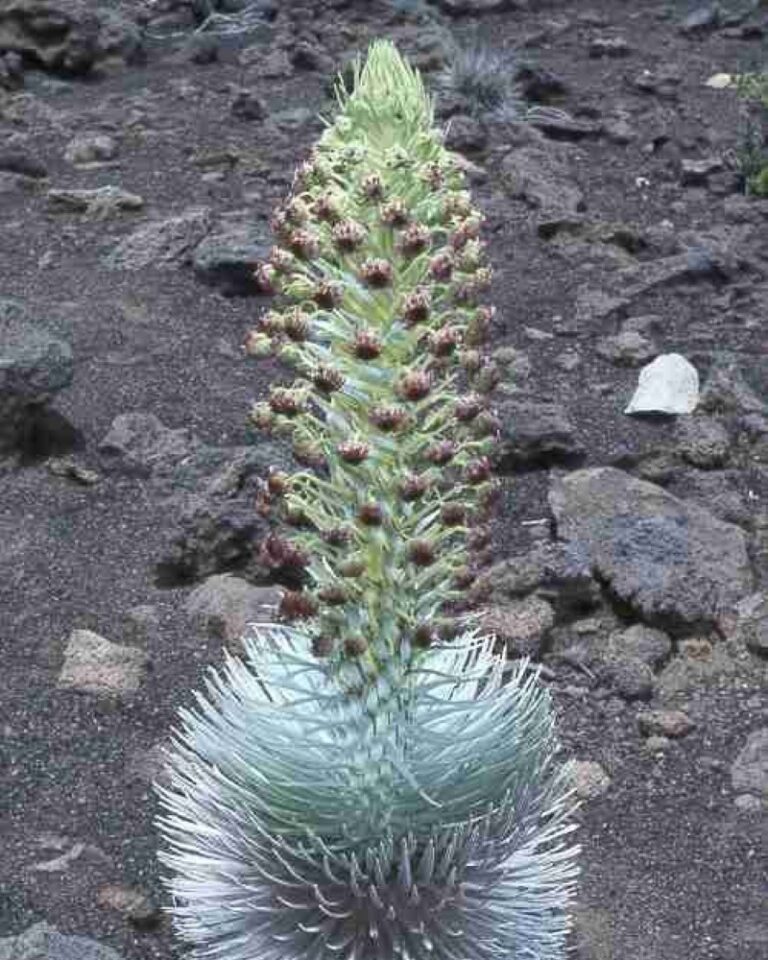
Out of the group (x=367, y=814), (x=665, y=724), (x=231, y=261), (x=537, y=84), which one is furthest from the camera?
(x=537, y=84)

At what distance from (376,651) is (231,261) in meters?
3.94

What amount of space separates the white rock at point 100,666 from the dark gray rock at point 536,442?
1418 millimetres

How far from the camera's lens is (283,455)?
510cm

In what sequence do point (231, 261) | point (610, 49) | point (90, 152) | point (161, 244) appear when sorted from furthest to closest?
point (610, 49), point (90, 152), point (161, 244), point (231, 261)

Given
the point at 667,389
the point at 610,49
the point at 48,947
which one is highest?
the point at 48,947

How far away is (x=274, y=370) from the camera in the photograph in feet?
20.1

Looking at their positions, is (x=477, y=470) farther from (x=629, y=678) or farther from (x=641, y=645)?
(x=641, y=645)

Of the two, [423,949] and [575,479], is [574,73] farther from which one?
[423,949]

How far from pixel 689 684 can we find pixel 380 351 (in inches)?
83.3

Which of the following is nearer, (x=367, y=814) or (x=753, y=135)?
(x=367, y=814)

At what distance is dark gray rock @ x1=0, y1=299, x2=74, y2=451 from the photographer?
5.12 metres

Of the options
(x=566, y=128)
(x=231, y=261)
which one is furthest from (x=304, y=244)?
(x=566, y=128)

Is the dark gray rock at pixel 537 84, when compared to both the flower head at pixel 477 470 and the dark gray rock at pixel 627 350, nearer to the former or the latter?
the dark gray rock at pixel 627 350

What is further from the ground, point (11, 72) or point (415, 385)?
point (415, 385)
